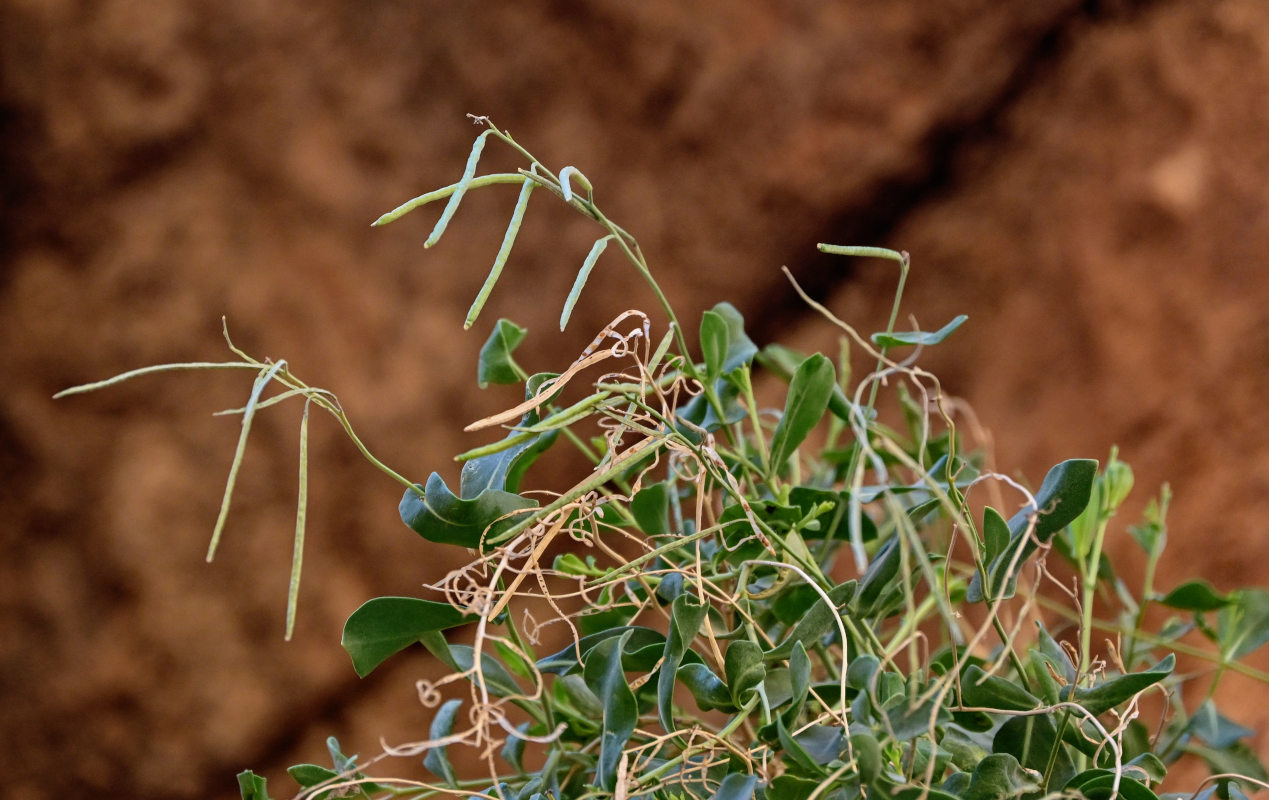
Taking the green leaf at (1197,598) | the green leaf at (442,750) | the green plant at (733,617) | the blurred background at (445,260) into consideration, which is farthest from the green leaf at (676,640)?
the blurred background at (445,260)

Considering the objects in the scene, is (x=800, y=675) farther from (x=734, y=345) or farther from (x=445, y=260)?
(x=445, y=260)

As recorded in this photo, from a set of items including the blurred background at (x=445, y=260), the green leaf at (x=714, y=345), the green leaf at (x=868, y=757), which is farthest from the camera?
the blurred background at (x=445, y=260)

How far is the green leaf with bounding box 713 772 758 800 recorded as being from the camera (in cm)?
22

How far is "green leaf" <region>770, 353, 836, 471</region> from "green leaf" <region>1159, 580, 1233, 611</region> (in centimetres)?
22

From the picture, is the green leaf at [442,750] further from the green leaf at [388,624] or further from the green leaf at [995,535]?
the green leaf at [995,535]

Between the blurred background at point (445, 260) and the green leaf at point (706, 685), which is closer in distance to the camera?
the green leaf at point (706, 685)

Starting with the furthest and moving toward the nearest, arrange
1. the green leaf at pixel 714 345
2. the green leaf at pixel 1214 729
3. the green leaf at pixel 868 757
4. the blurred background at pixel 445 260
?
1. the blurred background at pixel 445 260
2. the green leaf at pixel 1214 729
3. the green leaf at pixel 714 345
4. the green leaf at pixel 868 757

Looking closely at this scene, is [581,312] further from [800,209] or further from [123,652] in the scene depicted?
[123,652]

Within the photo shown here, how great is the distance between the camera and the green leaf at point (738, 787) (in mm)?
222

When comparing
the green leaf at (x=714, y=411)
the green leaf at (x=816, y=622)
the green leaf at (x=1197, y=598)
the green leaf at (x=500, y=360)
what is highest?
the green leaf at (x=714, y=411)

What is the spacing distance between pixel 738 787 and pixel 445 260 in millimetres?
628

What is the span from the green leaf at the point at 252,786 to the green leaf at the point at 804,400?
7.4 inches

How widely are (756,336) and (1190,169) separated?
38cm

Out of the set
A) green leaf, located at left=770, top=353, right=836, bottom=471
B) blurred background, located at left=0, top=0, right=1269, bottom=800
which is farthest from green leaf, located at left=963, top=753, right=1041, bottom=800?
blurred background, located at left=0, top=0, right=1269, bottom=800
